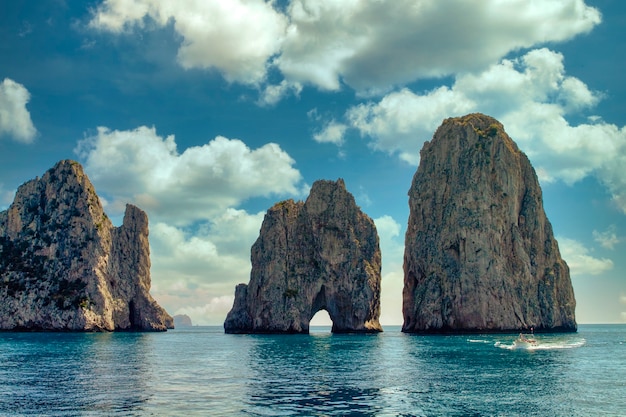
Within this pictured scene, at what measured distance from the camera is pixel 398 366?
218 feet

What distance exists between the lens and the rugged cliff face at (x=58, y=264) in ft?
559

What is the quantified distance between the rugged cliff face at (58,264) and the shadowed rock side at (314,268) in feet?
153

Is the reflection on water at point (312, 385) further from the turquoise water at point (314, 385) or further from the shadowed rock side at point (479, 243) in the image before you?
the shadowed rock side at point (479, 243)

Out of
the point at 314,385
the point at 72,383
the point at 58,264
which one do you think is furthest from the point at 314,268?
the point at 72,383

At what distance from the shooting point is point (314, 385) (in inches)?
1940

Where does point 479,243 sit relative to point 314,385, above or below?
above

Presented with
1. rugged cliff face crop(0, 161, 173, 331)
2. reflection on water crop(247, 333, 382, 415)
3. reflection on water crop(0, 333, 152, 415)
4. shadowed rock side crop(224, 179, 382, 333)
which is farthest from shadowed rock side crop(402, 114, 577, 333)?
rugged cliff face crop(0, 161, 173, 331)

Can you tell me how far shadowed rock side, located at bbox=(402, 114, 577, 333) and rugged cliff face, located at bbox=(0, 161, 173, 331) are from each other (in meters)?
100

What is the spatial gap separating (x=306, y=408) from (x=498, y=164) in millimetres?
141644

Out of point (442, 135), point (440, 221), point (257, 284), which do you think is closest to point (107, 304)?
point (257, 284)

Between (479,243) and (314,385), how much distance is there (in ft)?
378

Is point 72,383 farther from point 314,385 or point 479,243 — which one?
point 479,243

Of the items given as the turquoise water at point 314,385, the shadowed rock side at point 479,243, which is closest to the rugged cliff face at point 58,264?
the turquoise water at point 314,385

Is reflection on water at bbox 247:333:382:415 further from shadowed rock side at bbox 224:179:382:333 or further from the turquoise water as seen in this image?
shadowed rock side at bbox 224:179:382:333
